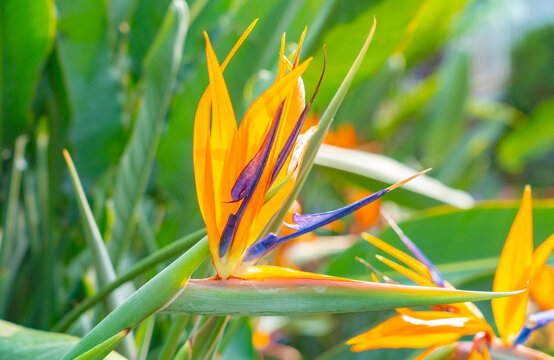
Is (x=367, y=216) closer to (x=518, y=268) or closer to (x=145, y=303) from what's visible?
(x=518, y=268)

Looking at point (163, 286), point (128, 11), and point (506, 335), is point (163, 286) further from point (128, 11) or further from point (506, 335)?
point (128, 11)

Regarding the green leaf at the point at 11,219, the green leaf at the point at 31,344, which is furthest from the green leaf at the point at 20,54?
the green leaf at the point at 31,344

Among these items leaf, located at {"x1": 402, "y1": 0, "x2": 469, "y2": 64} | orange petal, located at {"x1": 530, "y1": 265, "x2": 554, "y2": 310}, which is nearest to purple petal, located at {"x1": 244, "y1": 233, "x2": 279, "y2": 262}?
orange petal, located at {"x1": 530, "y1": 265, "x2": 554, "y2": 310}

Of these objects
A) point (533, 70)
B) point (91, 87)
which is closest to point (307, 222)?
point (91, 87)

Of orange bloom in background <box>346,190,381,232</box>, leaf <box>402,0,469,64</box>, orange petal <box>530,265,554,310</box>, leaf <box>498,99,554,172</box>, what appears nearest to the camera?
orange petal <box>530,265,554,310</box>

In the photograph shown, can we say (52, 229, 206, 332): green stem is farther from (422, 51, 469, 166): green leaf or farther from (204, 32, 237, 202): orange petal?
(422, 51, 469, 166): green leaf

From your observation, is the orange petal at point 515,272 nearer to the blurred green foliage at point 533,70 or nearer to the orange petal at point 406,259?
the orange petal at point 406,259

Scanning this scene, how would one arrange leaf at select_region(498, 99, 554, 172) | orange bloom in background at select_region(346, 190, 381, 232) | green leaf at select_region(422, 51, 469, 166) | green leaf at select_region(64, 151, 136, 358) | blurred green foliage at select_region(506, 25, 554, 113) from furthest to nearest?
blurred green foliage at select_region(506, 25, 554, 113) → leaf at select_region(498, 99, 554, 172) → green leaf at select_region(422, 51, 469, 166) → orange bloom in background at select_region(346, 190, 381, 232) → green leaf at select_region(64, 151, 136, 358)
